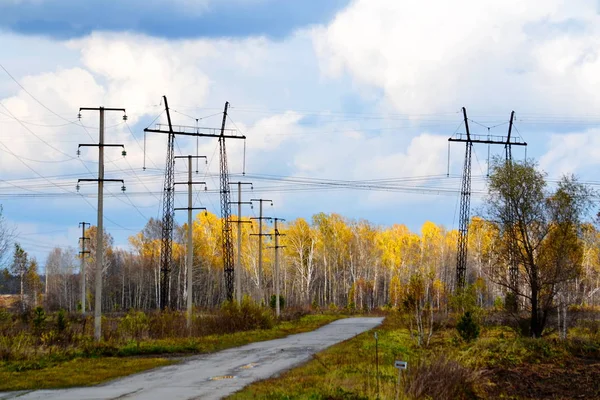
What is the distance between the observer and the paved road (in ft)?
50.8

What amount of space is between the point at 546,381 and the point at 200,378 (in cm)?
917

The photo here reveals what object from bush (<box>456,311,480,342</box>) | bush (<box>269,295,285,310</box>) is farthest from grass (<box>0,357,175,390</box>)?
bush (<box>269,295,285,310</box>)

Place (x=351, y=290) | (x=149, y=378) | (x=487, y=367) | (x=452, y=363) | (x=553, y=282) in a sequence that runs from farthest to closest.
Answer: (x=351, y=290) → (x=553, y=282) → (x=487, y=367) → (x=149, y=378) → (x=452, y=363)

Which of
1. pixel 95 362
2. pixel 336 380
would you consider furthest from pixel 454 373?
pixel 95 362

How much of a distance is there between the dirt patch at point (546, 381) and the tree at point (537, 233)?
9.23 metres

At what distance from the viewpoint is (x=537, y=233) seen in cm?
3312

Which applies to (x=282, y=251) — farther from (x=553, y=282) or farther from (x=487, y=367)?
(x=487, y=367)

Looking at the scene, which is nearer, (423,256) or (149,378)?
(149,378)

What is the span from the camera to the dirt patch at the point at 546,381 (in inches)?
651

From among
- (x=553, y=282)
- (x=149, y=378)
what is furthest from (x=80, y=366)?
(x=553, y=282)

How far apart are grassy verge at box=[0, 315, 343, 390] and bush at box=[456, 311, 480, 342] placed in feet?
31.5

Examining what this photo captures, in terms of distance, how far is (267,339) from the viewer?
35031 millimetres

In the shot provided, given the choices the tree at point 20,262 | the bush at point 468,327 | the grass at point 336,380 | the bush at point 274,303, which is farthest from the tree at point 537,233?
the tree at point 20,262

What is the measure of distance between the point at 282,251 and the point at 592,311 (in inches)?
2658
